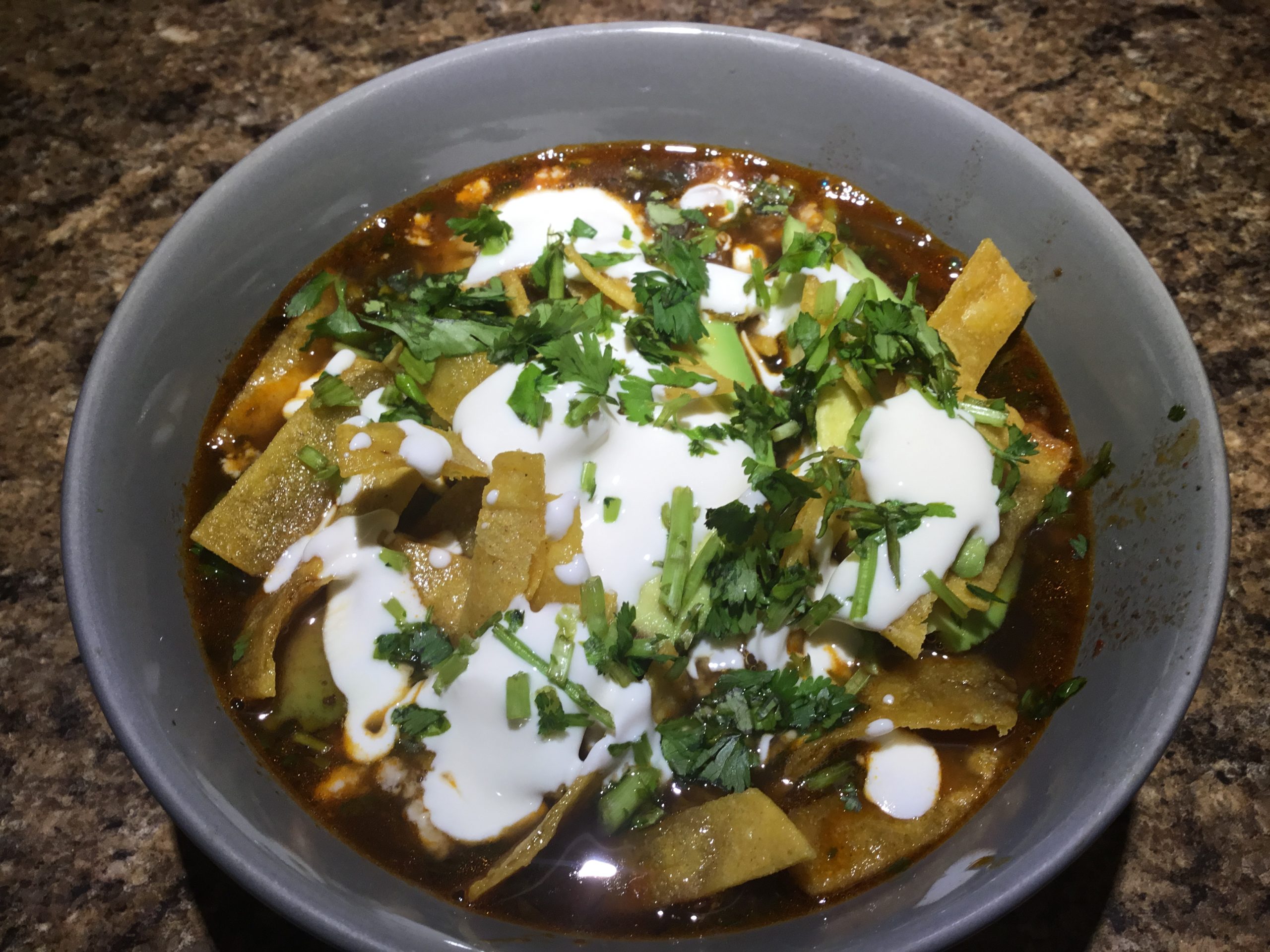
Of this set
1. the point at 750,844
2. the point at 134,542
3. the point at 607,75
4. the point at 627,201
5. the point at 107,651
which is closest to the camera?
the point at 107,651

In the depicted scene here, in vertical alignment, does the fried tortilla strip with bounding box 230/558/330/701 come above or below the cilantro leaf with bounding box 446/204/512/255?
below

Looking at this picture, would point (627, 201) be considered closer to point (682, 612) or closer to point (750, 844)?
point (682, 612)

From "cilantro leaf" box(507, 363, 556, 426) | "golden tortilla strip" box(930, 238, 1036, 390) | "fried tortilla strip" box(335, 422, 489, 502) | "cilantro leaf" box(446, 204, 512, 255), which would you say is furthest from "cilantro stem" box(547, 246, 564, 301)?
"golden tortilla strip" box(930, 238, 1036, 390)

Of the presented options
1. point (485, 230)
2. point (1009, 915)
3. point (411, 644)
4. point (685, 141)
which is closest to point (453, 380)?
point (485, 230)

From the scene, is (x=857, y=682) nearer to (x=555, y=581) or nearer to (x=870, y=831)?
(x=870, y=831)

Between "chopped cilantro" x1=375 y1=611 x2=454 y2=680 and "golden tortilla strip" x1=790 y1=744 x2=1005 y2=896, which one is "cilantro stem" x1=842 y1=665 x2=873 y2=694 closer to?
"golden tortilla strip" x1=790 y1=744 x2=1005 y2=896

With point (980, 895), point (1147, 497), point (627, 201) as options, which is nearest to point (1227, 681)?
point (1147, 497)
